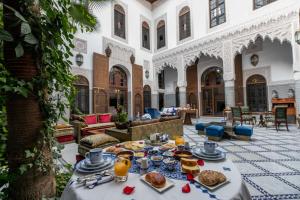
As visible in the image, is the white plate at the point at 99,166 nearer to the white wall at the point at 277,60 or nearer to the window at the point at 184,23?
the white wall at the point at 277,60

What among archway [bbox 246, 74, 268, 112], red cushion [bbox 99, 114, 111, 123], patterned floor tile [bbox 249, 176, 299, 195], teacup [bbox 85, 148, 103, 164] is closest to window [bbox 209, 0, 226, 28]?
archway [bbox 246, 74, 268, 112]

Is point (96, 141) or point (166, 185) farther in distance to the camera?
point (96, 141)

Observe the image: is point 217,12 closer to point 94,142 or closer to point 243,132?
point 243,132

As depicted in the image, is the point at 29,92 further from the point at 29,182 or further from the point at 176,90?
the point at 176,90

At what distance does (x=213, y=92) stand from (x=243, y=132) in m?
6.71

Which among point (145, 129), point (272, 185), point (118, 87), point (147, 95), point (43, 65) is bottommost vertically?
point (272, 185)

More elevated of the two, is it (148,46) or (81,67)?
(148,46)

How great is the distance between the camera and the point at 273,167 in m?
2.87

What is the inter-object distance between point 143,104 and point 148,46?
433 centimetres

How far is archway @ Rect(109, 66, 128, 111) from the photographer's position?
31.5ft

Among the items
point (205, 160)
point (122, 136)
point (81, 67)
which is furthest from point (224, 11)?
point (205, 160)

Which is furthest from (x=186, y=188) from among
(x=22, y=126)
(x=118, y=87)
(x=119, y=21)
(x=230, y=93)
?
(x=119, y=21)

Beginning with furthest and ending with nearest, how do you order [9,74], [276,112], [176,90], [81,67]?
[176,90] → [81,67] → [276,112] → [9,74]

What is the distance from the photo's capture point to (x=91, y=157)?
1.22m
